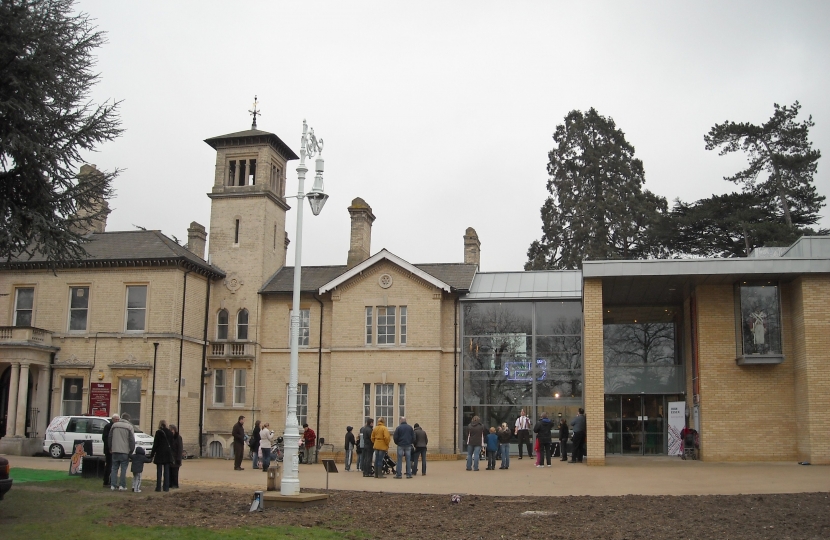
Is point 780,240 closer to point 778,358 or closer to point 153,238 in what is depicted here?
point 778,358

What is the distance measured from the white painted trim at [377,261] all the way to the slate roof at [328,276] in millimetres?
748

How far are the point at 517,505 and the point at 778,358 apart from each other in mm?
13792

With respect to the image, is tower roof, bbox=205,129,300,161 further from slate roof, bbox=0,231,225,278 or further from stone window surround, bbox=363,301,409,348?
stone window surround, bbox=363,301,409,348

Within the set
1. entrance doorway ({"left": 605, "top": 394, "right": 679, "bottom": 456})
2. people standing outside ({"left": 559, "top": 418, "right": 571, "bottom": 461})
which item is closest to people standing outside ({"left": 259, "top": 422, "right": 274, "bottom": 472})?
people standing outside ({"left": 559, "top": 418, "right": 571, "bottom": 461})

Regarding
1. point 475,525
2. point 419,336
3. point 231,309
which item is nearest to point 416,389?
point 419,336

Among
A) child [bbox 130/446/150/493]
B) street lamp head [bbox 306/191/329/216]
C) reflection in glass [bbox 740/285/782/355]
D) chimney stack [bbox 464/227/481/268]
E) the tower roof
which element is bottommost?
child [bbox 130/446/150/493]

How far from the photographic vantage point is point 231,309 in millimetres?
37719

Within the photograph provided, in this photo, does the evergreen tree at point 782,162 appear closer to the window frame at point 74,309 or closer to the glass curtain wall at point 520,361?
the glass curtain wall at point 520,361

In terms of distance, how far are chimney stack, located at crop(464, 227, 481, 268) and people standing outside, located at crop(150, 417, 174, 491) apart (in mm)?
21853

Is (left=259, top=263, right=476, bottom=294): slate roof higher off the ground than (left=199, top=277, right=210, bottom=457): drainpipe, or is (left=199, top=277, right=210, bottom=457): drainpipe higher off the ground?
(left=259, top=263, right=476, bottom=294): slate roof

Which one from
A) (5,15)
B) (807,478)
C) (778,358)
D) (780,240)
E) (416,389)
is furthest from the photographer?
(780,240)

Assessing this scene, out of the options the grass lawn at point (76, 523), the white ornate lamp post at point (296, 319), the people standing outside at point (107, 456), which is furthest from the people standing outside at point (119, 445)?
the white ornate lamp post at point (296, 319)

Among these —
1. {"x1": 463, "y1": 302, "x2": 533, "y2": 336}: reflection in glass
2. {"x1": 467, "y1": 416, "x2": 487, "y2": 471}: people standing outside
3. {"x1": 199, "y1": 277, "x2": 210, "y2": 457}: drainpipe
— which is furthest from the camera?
{"x1": 199, "y1": 277, "x2": 210, "y2": 457}: drainpipe

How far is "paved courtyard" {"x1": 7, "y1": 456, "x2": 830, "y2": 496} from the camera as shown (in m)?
19.3
